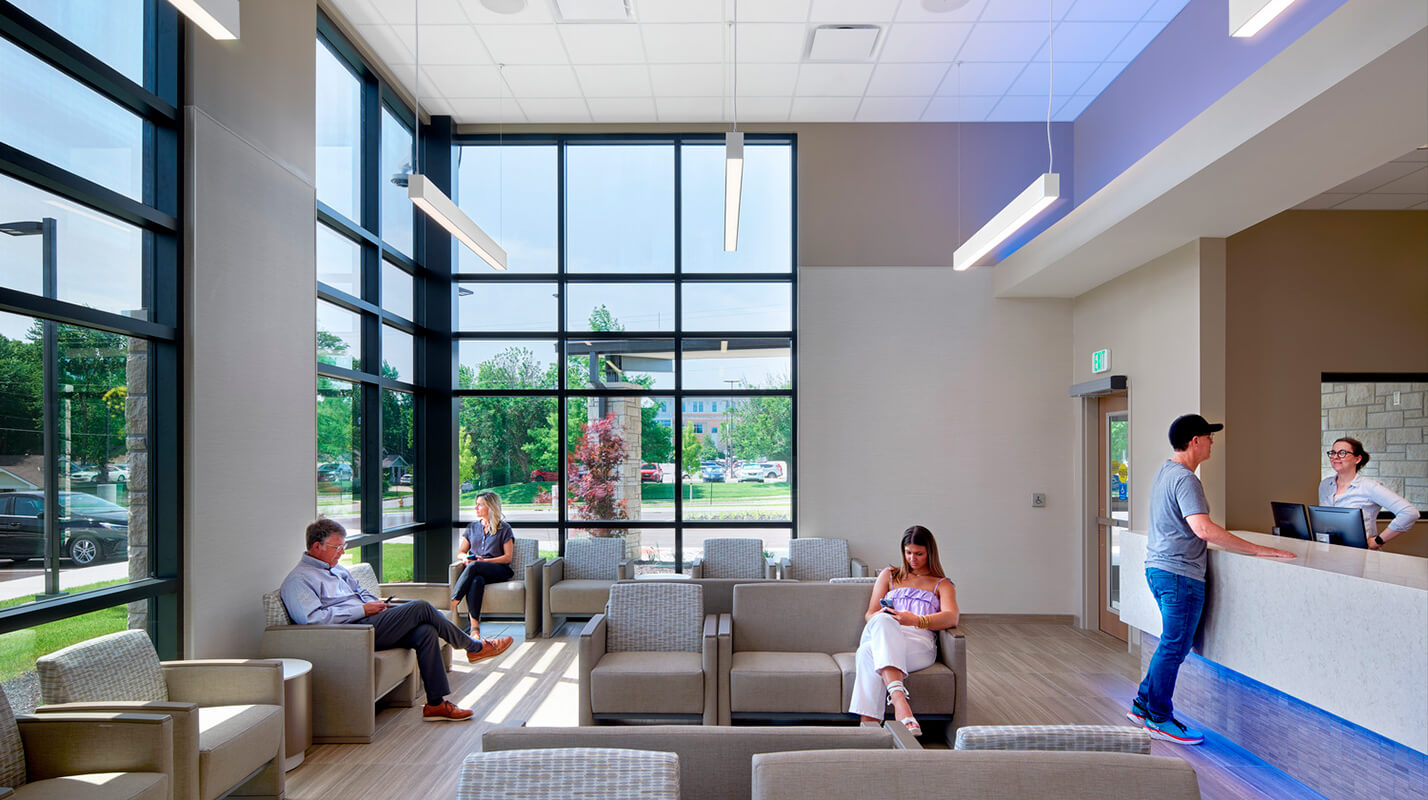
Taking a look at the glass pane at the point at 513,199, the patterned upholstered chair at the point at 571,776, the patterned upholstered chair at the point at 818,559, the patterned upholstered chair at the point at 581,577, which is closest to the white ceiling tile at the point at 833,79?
the glass pane at the point at 513,199

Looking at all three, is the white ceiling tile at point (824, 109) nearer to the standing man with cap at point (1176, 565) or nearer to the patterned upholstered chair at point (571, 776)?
the standing man with cap at point (1176, 565)

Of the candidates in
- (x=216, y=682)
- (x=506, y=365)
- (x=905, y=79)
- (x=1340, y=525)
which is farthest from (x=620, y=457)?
(x=1340, y=525)

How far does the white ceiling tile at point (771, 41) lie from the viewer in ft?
19.5

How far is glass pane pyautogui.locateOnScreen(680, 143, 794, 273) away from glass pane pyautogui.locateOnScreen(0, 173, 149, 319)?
487 centimetres

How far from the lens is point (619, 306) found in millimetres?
7906

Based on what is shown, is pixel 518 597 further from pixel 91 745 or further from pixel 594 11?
pixel 594 11

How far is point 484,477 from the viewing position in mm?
7887

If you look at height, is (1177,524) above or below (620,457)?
below

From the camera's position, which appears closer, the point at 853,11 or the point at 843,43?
the point at 853,11

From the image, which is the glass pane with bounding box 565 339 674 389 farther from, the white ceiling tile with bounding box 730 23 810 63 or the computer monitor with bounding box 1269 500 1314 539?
the computer monitor with bounding box 1269 500 1314 539

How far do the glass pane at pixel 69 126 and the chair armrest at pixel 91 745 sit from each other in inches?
91.5

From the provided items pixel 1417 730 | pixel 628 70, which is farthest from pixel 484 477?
pixel 1417 730

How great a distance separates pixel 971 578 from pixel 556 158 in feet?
19.3

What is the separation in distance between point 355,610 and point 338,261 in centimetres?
274
